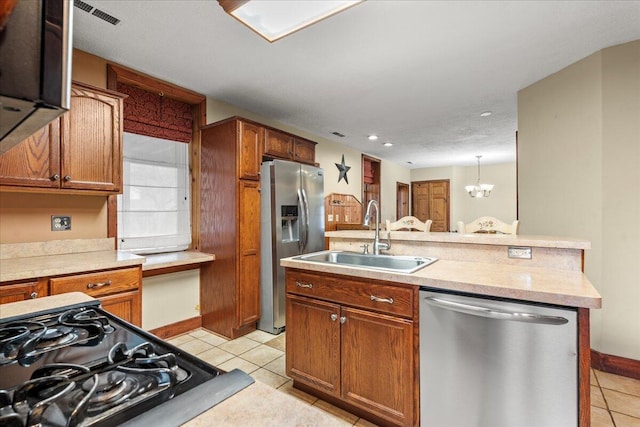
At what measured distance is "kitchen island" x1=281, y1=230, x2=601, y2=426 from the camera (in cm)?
138

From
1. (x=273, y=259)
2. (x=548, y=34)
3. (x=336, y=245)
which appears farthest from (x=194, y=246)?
(x=548, y=34)

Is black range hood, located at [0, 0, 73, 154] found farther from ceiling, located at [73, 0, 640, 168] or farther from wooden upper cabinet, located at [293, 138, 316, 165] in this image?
wooden upper cabinet, located at [293, 138, 316, 165]

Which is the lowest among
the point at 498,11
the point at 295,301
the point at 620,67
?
the point at 295,301

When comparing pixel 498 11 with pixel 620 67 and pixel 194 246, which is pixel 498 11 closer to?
pixel 620 67

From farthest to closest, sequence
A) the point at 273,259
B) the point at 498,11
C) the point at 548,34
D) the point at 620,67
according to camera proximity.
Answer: the point at 273,259
the point at 620,67
the point at 548,34
the point at 498,11

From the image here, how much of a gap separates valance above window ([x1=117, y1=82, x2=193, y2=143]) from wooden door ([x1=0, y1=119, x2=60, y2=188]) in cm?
81

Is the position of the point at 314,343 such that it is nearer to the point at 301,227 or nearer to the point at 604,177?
the point at 301,227

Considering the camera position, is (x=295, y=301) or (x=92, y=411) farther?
(x=295, y=301)

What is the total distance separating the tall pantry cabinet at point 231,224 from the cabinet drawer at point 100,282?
0.99 m

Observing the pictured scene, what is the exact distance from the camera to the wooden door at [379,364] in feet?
5.32

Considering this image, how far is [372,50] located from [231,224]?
6.71ft

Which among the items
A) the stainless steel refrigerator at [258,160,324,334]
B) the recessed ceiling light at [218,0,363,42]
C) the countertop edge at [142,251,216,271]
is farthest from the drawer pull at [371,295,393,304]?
the countertop edge at [142,251,216,271]

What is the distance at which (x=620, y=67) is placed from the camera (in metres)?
2.47

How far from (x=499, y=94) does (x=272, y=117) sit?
2774 mm
